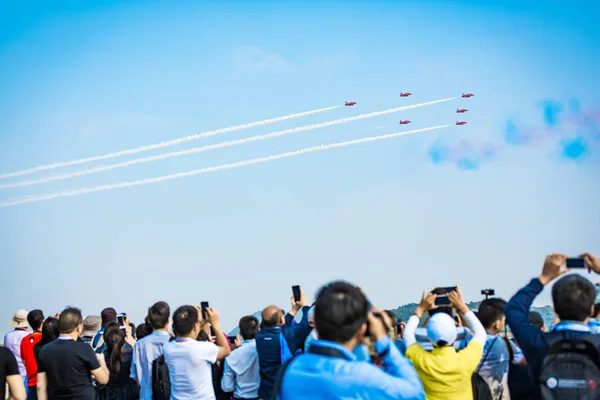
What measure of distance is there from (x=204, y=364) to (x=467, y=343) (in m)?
4.01

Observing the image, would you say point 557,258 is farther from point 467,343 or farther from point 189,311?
point 189,311

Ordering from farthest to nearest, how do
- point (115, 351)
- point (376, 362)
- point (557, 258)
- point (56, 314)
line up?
point (56, 314) → point (115, 351) → point (557, 258) → point (376, 362)

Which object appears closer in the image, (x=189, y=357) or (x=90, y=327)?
(x=189, y=357)

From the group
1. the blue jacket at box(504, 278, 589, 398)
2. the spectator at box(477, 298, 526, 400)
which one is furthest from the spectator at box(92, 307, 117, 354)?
the blue jacket at box(504, 278, 589, 398)

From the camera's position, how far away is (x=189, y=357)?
1038cm

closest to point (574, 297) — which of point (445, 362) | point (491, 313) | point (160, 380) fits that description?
point (445, 362)

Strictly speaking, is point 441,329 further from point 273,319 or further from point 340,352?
point 273,319

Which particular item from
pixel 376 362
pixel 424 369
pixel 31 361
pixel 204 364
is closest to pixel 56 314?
pixel 31 361

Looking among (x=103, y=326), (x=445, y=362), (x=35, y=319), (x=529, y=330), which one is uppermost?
(x=35, y=319)

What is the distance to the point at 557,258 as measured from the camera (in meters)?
7.27

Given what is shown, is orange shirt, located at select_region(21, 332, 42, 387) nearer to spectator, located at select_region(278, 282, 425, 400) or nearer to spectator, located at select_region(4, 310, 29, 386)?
spectator, located at select_region(4, 310, 29, 386)

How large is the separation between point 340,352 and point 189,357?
5864 mm

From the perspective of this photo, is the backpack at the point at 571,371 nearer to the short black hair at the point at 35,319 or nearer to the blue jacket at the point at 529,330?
the blue jacket at the point at 529,330

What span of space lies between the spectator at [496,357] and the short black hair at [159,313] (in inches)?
198
